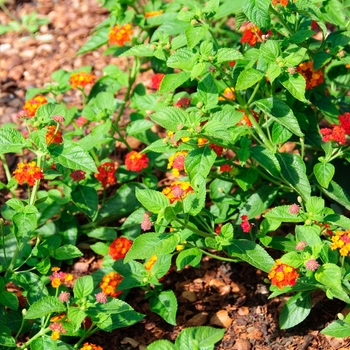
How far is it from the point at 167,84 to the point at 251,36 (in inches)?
21.9

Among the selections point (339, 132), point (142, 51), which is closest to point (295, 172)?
point (339, 132)

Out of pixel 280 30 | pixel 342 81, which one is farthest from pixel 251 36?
pixel 342 81

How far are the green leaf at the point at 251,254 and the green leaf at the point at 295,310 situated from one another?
281mm

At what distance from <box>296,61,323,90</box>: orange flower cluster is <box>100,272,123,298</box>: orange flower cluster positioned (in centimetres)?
142

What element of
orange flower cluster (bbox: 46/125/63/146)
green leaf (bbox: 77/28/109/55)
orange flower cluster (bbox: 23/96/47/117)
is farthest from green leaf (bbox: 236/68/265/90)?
green leaf (bbox: 77/28/109/55)

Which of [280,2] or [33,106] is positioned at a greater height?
[280,2]

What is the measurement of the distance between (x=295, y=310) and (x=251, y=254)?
0.38 meters

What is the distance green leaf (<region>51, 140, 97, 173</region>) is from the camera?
10.6 feet

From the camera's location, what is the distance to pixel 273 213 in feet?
10.5

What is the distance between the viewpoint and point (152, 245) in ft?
9.95

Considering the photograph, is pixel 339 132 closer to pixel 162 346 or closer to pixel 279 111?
pixel 279 111

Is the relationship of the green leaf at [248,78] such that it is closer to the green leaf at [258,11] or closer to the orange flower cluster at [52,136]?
the green leaf at [258,11]

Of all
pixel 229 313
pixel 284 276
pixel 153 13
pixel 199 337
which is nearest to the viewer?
pixel 199 337

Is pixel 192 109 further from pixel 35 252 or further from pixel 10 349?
pixel 10 349
